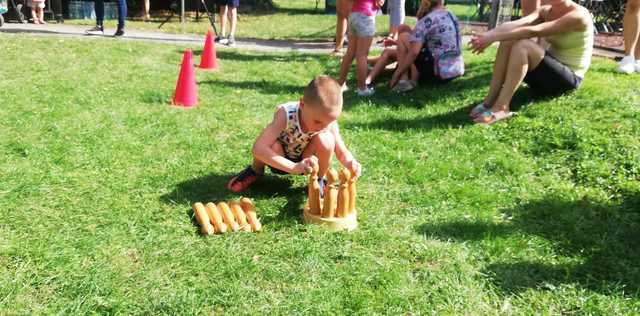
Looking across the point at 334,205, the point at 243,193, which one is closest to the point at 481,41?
the point at 334,205

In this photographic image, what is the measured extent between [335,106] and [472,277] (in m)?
1.17

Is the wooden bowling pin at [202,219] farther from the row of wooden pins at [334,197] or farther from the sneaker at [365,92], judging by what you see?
the sneaker at [365,92]

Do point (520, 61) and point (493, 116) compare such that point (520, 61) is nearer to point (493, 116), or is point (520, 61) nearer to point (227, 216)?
point (493, 116)

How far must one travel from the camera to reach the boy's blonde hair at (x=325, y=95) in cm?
298

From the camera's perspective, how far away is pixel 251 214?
10.4 feet

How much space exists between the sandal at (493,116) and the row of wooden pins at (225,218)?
2778 millimetres

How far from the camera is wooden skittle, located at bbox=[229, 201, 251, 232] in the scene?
309 cm

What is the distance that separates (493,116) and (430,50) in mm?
1712

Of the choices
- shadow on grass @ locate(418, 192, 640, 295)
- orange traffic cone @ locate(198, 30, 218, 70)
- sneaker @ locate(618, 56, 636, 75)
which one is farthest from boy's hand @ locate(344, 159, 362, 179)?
orange traffic cone @ locate(198, 30, 218, 70)

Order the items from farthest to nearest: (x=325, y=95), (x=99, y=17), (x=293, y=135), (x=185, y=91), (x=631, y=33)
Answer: (x=99, y=17), (x=631, y=33), (x=185, y=91), (x=293, y=135), (x=325, y=95)

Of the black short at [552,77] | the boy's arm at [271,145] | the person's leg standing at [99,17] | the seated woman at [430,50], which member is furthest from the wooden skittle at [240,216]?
the person's leg standing at [99,17]

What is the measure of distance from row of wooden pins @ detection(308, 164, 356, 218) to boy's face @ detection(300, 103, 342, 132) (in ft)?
0.86

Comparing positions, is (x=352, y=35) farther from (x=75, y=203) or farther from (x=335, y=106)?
(x=75, y=203)

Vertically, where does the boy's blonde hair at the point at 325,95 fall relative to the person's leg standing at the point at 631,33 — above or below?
below
